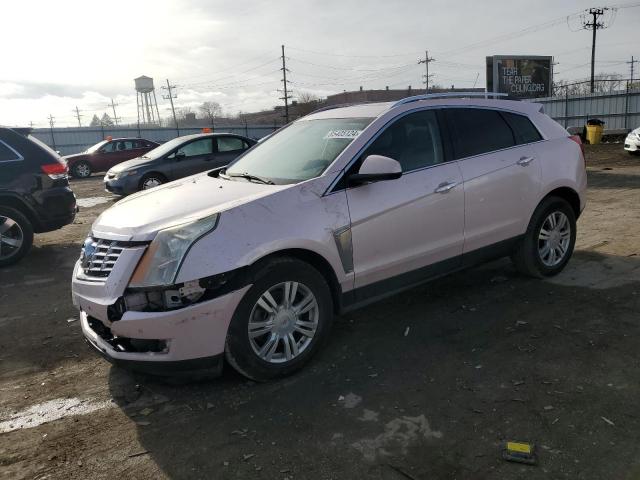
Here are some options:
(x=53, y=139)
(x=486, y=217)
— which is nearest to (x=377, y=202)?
(x=486, y=217)

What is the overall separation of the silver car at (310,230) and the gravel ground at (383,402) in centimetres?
36

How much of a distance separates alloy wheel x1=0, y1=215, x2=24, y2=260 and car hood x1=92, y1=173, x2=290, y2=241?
12.8ft

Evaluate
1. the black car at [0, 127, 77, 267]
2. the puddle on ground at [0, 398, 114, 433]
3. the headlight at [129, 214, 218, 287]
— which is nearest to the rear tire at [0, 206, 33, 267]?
the black car at [0, 127, 77, 267]

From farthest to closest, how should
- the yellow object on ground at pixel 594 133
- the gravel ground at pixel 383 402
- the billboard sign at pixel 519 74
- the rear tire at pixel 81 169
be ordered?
1. the billboard sign at pixel 519 74
2. the yellow object on ground at pixel 594 133
3. the rear tire at pixel 81 169
4. the gravel ground at pixel 383 402

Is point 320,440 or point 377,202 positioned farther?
point 377,202

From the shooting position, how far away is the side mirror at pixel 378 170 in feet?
12.0

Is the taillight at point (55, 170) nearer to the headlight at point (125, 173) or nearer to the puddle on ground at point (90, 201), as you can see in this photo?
the headlight at point (125, 173)

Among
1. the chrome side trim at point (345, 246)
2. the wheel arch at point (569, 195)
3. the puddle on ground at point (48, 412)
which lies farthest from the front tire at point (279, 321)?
the wheel arch at point (569, 195)

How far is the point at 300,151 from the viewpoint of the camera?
427 cm

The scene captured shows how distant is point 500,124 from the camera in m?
4.91

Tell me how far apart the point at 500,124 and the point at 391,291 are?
6.72 feet

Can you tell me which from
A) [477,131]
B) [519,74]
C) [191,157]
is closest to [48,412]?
[477,131]

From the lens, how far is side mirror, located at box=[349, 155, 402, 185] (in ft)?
12.0

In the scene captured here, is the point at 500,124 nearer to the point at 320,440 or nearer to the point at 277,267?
the point at 277,267
